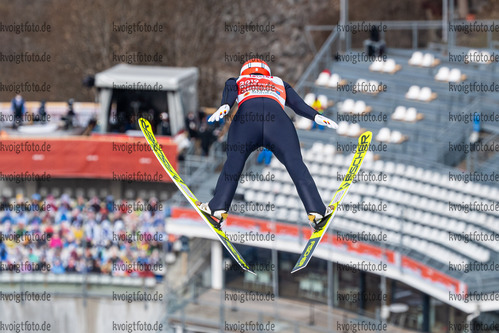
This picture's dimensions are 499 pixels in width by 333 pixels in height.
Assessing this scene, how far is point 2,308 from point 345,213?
371 inches

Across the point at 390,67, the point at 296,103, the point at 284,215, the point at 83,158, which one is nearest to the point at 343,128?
the point at 284,215

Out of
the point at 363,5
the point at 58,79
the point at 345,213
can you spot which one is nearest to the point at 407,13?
the point at 363,5

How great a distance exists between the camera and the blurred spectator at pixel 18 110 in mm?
32938

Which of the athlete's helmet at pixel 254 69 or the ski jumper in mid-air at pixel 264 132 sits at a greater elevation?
the athlete's helmet at pixel 254 69

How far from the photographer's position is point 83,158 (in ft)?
108

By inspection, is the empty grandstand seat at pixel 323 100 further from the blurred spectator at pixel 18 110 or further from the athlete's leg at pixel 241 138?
the athlete's leg at pixel 241 138

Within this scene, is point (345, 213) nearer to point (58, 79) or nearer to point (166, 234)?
point (166, 234)

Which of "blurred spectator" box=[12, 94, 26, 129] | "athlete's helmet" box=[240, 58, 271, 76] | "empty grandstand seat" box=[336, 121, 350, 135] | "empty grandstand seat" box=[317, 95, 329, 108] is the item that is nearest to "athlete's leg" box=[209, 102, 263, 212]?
"athlete's helmet" box=[240, 58, 271, 76]

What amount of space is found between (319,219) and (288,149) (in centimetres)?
89

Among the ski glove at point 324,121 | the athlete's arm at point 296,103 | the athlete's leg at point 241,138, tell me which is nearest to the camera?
the ski glove at point 324,121

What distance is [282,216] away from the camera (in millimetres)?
28359

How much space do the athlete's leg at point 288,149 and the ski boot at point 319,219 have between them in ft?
0.18

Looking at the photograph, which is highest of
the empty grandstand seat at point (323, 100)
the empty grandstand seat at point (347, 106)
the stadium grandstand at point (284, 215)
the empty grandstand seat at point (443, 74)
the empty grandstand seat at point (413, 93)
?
the empty grandstand seat at point (443, 74)

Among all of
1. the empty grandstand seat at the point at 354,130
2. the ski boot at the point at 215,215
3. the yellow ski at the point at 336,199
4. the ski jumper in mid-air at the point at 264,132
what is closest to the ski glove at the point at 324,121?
the ski jumper in mid-air at the point at 264,132
